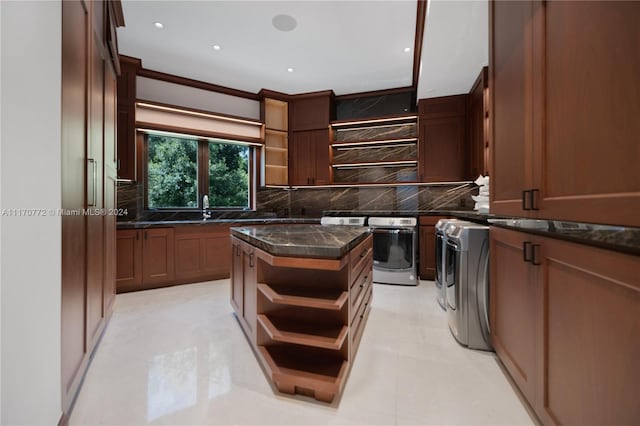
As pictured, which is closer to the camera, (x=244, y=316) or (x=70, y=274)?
(x=70, y=274)

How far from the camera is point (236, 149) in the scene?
4676 mm

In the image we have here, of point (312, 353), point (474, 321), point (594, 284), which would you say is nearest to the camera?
point (594, 284)

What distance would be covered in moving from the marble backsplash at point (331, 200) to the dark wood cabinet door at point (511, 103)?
9.20ft

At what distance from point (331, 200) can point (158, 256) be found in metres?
2.78

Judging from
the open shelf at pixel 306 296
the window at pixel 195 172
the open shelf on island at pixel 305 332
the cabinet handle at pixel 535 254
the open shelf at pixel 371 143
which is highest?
the open shelf at pixel 371 143

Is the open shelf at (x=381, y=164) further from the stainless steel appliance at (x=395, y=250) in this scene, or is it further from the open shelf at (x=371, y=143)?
the stainless steel appliance at (x=395, y=250)

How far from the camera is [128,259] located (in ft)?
10.8

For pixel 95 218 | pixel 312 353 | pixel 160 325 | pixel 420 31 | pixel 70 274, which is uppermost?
pixel 420 31

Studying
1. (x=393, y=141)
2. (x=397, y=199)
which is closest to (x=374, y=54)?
(x=393, y=141)

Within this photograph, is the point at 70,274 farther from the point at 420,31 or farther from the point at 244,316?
the point at 420,31

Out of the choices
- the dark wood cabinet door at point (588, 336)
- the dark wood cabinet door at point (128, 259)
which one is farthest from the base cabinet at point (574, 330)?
the dark wood cabinet door at point (128, 259)

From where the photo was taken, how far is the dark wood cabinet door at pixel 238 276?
6.95ft

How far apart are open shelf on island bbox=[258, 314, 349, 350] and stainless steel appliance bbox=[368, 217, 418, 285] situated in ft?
7.79

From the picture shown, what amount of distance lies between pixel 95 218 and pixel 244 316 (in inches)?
46.0
